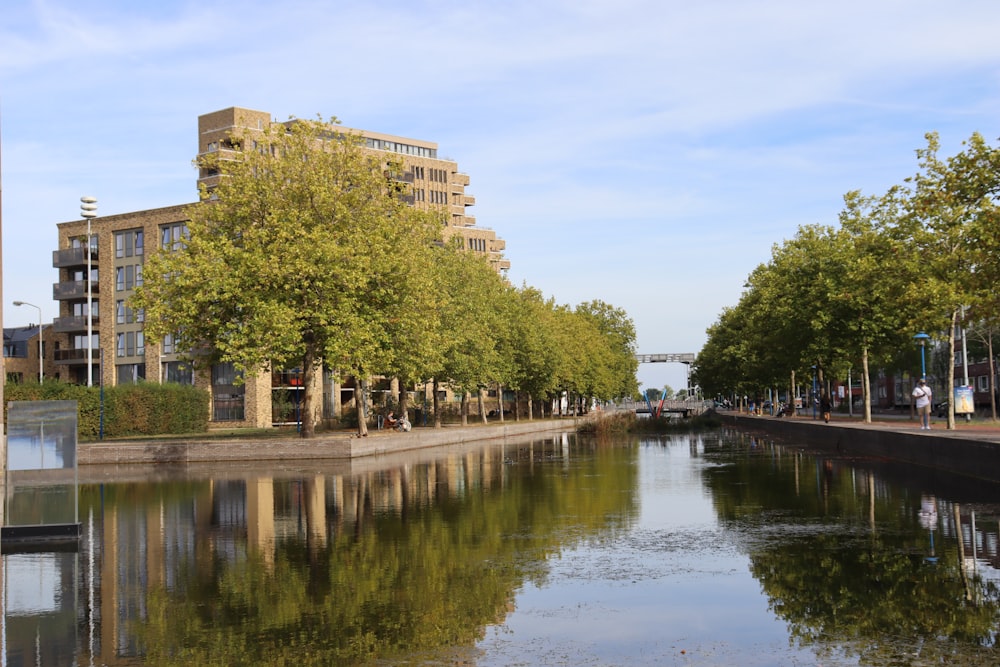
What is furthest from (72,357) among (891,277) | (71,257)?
(891,277)

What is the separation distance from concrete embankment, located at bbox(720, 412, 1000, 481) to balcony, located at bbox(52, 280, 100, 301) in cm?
6320

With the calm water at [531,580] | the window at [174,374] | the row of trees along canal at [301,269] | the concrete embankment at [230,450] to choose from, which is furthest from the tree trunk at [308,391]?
the window at [174,374]

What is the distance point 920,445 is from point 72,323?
77.4 m

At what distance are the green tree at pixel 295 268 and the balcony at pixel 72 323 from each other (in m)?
50.5

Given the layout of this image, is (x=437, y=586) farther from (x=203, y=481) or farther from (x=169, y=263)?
(x=169, y=263)

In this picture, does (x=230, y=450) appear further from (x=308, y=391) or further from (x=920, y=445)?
(x=920, y=445)

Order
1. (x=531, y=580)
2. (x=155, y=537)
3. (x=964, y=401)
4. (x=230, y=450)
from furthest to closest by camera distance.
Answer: (x=964, y=401) → (x=230, y=450) → (x=155, y=537) → (x=531, y=580)

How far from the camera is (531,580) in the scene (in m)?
11.4

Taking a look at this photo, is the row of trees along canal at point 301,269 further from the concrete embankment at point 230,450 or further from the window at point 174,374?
the window at point 174,374

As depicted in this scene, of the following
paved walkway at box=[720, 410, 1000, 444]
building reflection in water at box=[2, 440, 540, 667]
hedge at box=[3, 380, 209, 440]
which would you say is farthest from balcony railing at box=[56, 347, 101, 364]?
building reflection in water at box=[2, 440, 540, 667]

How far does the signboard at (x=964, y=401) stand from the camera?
128 feet

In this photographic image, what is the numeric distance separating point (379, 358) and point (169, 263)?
8.89 meters

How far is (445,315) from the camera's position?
58.5 metres

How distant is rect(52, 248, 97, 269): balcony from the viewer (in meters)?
A: 89.1
